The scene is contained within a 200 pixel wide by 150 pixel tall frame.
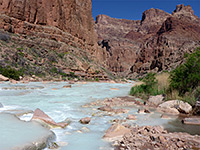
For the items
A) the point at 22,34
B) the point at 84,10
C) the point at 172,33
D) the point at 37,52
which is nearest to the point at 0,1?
the point at 22,34

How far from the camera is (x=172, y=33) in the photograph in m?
125

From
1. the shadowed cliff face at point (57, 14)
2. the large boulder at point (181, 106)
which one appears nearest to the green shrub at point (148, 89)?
the large boulder at point (181, 106)

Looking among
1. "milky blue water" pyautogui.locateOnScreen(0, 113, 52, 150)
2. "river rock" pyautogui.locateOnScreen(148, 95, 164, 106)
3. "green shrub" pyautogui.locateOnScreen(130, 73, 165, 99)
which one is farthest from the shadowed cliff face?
"milky blue water" pyautogui.locateOnScreen(0, 113, 52, 150)

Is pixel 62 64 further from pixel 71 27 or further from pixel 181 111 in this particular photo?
pixel 181 111

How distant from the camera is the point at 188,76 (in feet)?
26.1

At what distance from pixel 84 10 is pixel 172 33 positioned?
290 ft

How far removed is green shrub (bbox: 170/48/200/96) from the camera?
7837mm

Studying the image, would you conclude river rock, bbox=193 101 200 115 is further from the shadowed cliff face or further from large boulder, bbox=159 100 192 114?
the shadowed cliff face

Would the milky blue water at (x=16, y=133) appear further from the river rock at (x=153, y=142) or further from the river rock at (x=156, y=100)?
the river rock at (x=156, y=100)

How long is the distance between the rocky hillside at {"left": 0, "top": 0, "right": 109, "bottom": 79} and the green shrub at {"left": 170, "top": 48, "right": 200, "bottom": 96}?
74.4 ft

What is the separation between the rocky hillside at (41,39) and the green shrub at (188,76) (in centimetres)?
2268

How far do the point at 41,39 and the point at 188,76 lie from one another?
1414 inches

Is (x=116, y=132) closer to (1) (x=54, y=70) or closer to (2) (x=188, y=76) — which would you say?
(2) (x=188, y=76)

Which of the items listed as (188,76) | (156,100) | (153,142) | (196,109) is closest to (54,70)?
(156,100)
